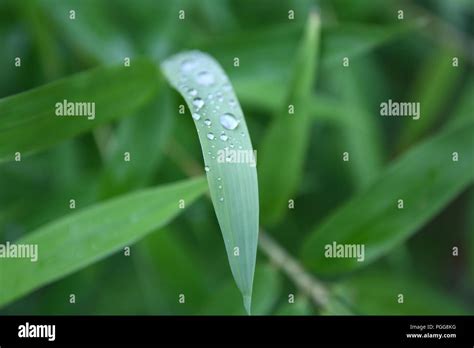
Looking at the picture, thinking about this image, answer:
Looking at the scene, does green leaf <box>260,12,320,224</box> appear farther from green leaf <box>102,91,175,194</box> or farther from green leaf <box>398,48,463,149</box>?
green leaf <box>398,48,463,149</box>

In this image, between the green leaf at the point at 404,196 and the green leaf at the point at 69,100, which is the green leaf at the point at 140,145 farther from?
the green leaf at the point at 404,196

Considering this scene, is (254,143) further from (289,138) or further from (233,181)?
(233,181)

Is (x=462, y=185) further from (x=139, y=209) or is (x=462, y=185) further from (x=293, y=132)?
(x=139, y=209)

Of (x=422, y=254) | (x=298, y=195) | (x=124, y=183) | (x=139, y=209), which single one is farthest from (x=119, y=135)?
(x=422, y=254)

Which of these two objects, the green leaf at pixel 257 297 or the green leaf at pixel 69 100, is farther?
the green leaf at pixel 257 297

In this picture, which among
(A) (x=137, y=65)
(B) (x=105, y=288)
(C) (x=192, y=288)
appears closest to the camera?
(A) (x=137, y=65)

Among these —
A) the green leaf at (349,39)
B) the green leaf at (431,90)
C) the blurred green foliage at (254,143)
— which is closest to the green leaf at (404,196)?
the blurred green foliage at (254,143)
